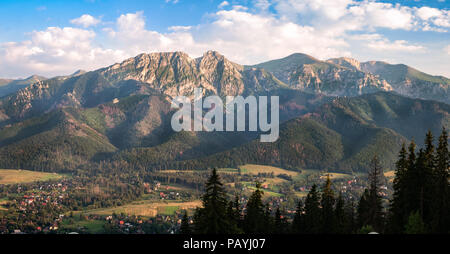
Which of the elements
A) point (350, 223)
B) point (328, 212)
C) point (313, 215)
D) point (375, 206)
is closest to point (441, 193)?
point (375, 206)

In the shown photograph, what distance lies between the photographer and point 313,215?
67500 mm

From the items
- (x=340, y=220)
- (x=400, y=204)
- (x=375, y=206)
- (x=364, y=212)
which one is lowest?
(x=364, y=212)

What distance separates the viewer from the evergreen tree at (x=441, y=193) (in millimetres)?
46094

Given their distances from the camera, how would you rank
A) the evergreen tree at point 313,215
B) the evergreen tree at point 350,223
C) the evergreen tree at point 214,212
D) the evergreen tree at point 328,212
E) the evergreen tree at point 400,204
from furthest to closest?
the evergreen tree at point 350,223
the evergreen tree at point 313,215
the evergreen tree at point 328,212
the evergreen tree at point 400,204
the evergreen tree at point 214,212

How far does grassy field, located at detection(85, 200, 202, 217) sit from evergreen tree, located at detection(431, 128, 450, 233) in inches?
4941

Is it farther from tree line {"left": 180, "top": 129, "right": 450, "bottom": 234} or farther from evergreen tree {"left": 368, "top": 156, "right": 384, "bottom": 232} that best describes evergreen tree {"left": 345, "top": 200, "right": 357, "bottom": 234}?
evergreen tree {"left": 368, "top": 156, "right": 384, "bottom": 232}

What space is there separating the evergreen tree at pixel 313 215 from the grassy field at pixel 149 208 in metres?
99.6

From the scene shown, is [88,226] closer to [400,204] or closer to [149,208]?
[149,208]

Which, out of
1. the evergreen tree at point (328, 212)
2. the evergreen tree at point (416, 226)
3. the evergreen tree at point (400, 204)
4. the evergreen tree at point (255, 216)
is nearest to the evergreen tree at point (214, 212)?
the evergreen tree at point (255, 216)

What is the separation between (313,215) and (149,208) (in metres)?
118

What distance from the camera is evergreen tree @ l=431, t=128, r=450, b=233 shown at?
1815 inches

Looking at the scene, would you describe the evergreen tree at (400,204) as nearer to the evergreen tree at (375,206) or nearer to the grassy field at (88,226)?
the evergreen tree at (375,206)

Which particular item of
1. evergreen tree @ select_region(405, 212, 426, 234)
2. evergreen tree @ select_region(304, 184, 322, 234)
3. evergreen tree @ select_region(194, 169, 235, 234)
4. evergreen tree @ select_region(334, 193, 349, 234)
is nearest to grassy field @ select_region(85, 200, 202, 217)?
evergreen tree @ select_region(304, 184, 322, 234)
